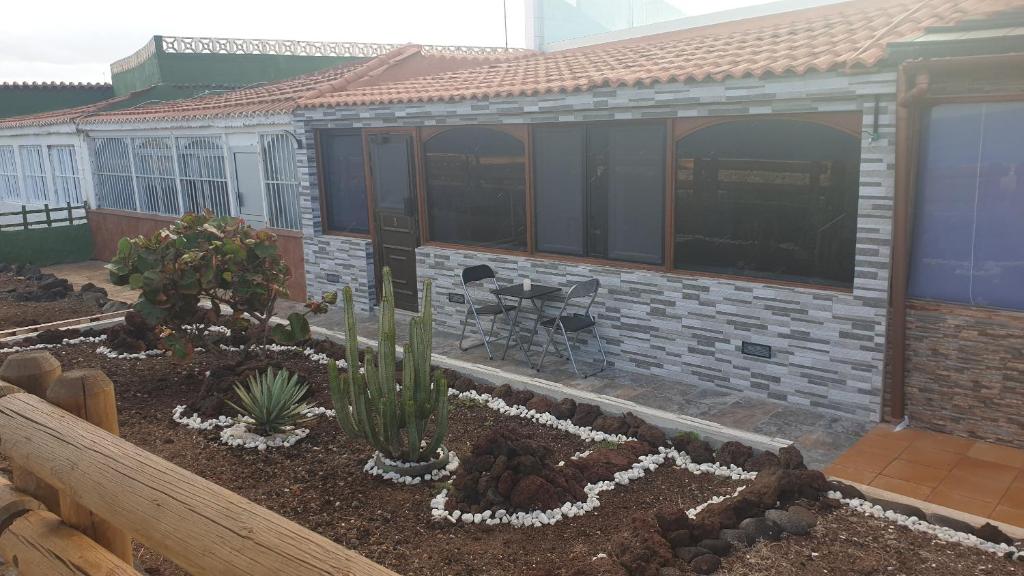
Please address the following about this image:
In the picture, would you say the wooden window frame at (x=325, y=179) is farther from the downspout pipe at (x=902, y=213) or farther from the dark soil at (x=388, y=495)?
the downspout pipe at (x=902, y=213)

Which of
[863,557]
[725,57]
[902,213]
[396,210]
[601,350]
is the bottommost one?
[601,350]

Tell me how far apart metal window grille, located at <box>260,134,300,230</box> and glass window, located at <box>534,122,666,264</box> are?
189 inches

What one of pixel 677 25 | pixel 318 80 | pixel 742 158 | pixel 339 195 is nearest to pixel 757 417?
pixel 742 158

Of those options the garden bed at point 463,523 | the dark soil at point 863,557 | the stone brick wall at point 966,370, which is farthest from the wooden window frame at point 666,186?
the dark soil at point 863,557

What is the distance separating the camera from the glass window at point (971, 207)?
602 centimetres

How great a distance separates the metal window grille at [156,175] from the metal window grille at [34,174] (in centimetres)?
504

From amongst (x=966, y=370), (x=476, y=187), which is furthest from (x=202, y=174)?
(x=966, y=370)

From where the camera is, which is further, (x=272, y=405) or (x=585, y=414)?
(x=585, y=414)

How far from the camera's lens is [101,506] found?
2.52m

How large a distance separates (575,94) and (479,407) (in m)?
3.29

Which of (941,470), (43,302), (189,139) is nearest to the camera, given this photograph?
(941,470)

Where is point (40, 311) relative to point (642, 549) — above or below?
below

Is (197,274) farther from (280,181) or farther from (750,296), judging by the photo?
(280,181)

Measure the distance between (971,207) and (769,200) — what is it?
5.18ft
